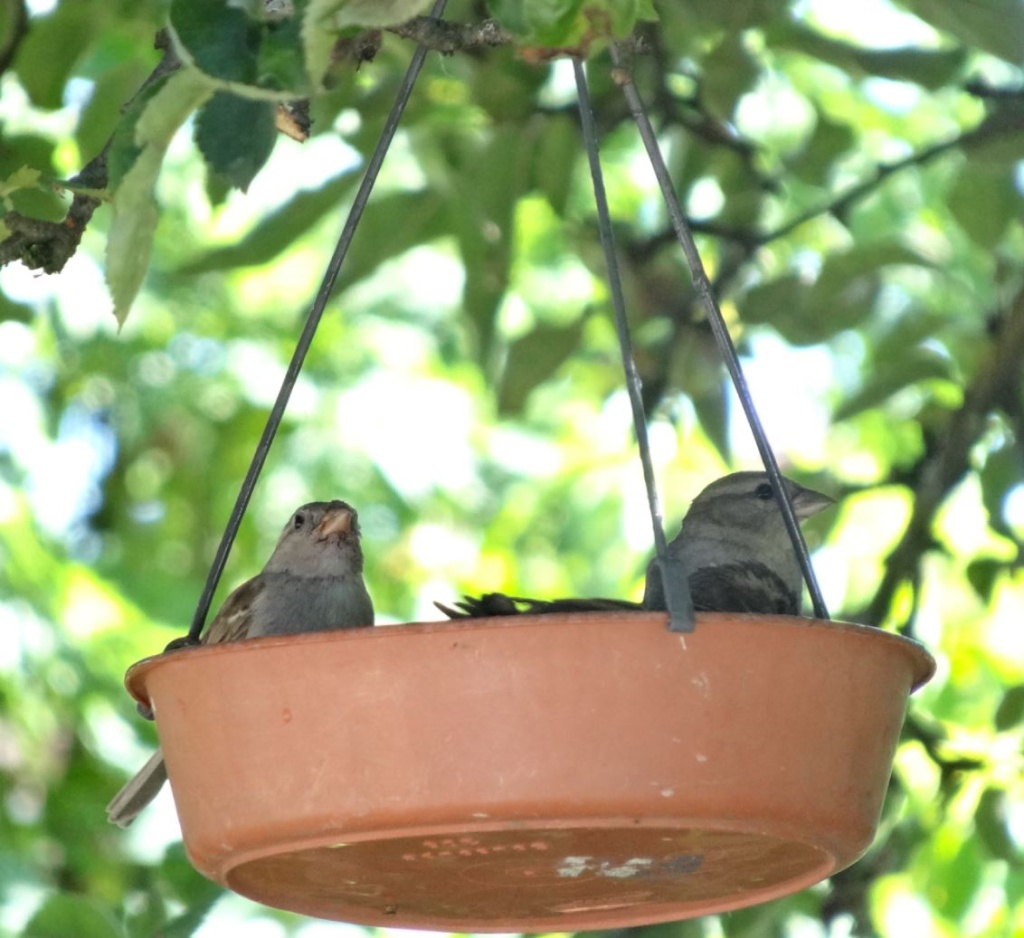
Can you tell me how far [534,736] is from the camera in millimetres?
1711

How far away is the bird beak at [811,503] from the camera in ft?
11.8

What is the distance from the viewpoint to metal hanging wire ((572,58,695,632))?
172cm

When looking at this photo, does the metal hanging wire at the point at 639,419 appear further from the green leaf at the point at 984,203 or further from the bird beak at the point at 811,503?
the green leaf at the point at 984,203

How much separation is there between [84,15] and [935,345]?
232cm

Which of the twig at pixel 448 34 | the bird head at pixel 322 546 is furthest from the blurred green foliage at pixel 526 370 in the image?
the bird head at pixel 322 546

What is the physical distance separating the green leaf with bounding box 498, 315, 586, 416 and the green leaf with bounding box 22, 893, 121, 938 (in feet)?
5.24

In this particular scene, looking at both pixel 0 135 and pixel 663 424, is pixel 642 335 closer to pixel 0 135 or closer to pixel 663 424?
pixel 663 424

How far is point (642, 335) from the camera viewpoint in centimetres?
429

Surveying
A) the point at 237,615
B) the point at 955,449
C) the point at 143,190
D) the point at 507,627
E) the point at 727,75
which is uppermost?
the point at 727,75

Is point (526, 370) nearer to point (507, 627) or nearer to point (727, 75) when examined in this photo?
point (727, 75)

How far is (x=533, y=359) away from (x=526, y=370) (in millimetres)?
32

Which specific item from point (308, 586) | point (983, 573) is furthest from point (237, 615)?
point (983, 573)

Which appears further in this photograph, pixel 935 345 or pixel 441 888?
pixel 935 345

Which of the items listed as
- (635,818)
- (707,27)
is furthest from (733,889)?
A: (707,27)
